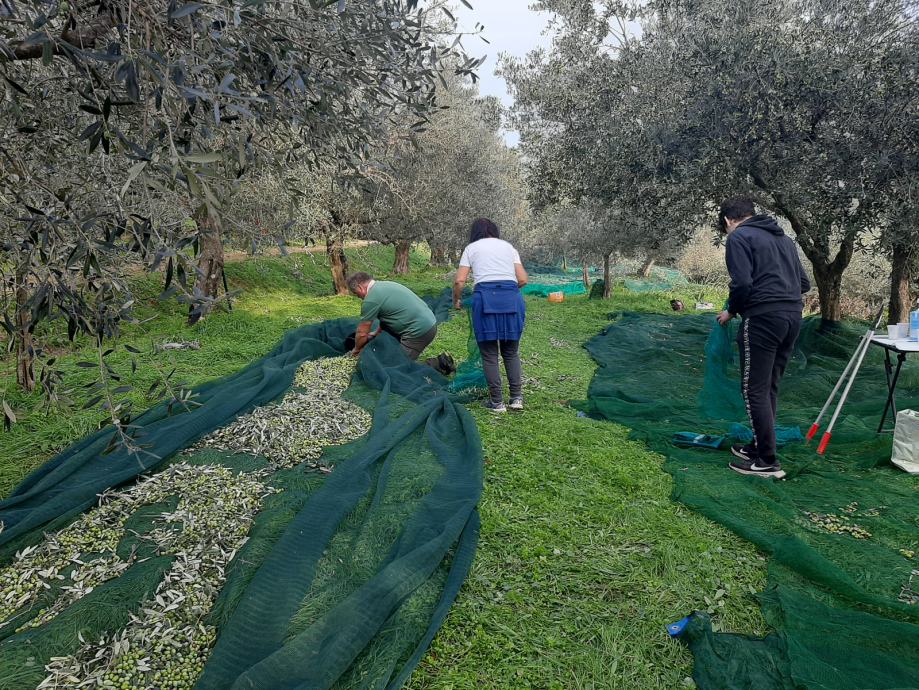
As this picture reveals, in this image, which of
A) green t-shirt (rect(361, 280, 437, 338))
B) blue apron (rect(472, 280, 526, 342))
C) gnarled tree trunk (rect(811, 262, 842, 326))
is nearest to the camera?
blue apron (rect(472, 280, 526, 342))

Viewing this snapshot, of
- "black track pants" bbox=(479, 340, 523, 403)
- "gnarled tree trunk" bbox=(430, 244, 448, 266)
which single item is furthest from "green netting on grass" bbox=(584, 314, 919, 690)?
"gnarled tree trunk" bbox=(430, 244, 448, 266)

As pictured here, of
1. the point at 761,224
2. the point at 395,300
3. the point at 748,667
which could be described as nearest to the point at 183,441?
the point at 395,300

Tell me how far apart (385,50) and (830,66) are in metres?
5.56

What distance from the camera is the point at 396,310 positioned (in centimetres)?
694

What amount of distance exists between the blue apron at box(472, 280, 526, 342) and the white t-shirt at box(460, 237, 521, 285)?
7 centimetres

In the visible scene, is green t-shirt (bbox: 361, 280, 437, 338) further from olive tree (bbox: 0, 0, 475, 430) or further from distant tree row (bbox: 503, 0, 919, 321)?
distant tree row (bbox: 503, 0, 919, 321)

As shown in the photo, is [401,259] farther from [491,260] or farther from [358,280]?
[491,260]

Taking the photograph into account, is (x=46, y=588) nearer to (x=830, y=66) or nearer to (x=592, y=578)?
(x=592, y=578)

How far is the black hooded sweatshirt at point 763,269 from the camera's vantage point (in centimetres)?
415

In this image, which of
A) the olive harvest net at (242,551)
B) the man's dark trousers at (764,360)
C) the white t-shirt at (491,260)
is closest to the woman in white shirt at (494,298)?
the white t-shirt at (491,260)

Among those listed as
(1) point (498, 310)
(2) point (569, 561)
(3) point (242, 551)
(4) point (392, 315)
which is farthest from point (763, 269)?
(4) point (392, 315)

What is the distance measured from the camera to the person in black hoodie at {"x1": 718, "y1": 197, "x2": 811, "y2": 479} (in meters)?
4.15

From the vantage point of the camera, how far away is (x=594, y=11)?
9367 mm

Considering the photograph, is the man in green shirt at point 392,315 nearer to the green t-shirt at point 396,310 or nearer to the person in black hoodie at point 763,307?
the green t-shirt at point 396,310
